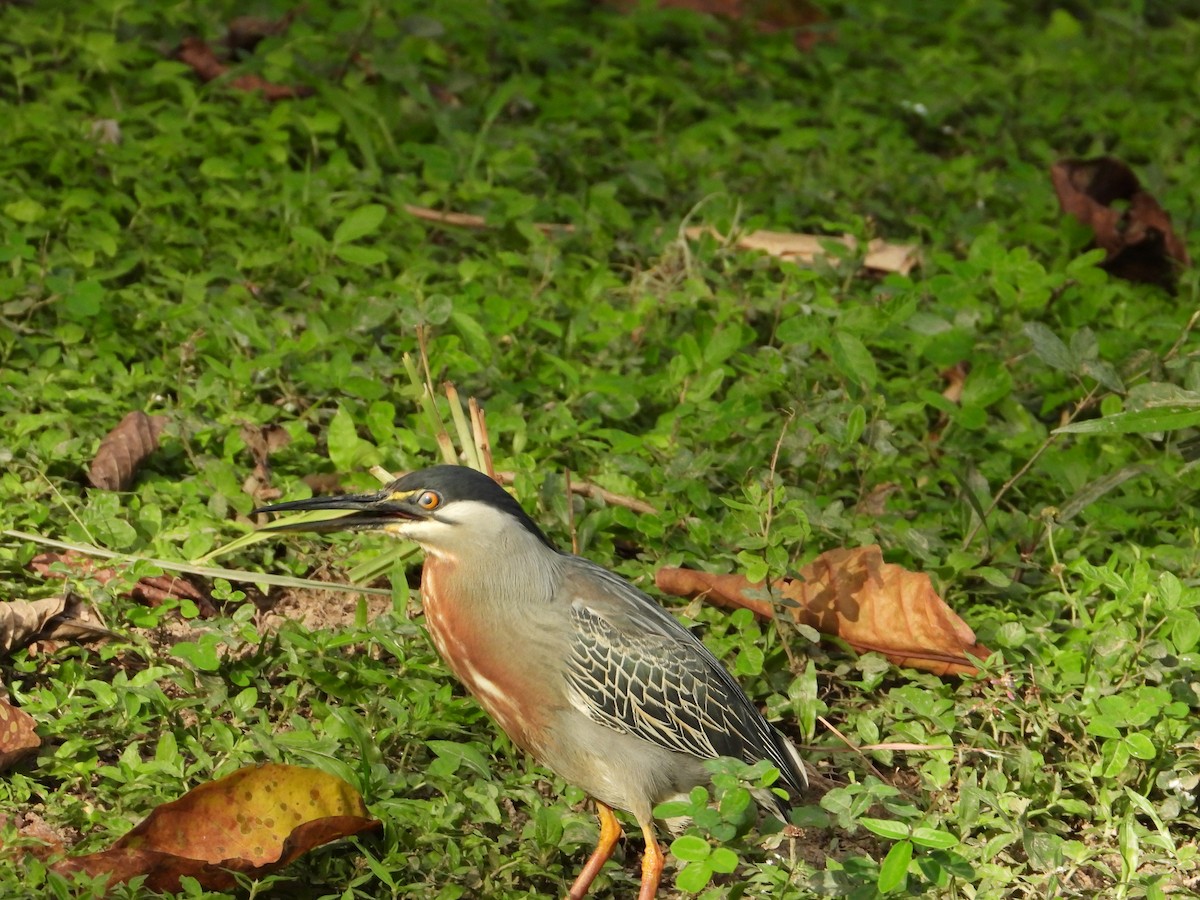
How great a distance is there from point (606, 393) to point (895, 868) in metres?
2.43

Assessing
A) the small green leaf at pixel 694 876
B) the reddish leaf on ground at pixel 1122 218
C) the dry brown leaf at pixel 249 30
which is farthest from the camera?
the dry brown leaf at pixel 249 30

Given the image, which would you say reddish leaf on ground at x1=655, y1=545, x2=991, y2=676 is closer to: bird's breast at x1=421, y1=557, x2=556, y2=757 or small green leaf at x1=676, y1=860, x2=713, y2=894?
bird's breast at x1=421, y1=557, x2=556, y2=757

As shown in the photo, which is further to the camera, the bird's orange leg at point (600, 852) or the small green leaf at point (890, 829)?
the bird's orange leg at point (600, 852)

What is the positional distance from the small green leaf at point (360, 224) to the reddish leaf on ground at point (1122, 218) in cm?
305

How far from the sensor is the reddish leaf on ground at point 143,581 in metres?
4.45

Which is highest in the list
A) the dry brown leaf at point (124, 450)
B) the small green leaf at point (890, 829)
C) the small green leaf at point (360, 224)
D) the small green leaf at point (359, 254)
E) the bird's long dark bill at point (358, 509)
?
the bird's long dark bill at point (358, 509)

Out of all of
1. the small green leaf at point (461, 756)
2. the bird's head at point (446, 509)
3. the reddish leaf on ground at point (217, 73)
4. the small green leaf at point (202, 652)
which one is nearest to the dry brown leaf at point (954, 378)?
the bird's head at point (446, 509)

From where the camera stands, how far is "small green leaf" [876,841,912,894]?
339cm

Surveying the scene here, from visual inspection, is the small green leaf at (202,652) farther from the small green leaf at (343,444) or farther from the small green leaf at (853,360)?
the small green leaf at (853,360)

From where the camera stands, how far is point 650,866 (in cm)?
380

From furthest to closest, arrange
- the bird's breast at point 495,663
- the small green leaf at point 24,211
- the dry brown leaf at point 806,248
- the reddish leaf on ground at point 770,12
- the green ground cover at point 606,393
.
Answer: the reddish leaf on ground at point 770,12 < the dry brown leaf at point 806,248 < the small green leaf at point 24,211 < the green ground cover at point 606,393 < the bird's breast at point 495,663

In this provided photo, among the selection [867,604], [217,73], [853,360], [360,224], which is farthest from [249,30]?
[867,604]

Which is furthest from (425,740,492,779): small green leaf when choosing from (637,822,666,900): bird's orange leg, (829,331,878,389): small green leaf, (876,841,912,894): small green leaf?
(829,331,878,389): small green leaf

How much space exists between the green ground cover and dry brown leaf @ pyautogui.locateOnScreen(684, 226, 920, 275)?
8 cm
